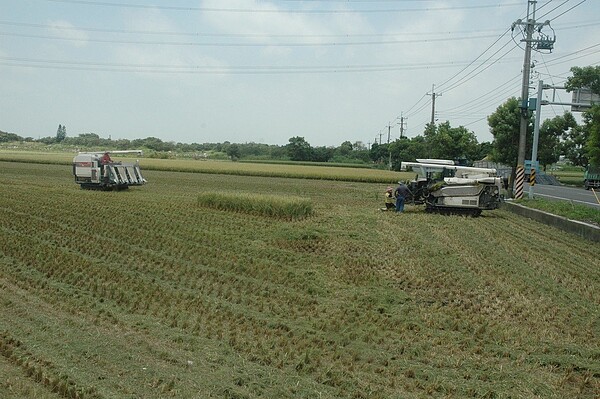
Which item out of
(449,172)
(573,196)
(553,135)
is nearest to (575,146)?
(553,135)

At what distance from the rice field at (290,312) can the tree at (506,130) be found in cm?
3432

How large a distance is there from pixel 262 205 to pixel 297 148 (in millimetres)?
85648

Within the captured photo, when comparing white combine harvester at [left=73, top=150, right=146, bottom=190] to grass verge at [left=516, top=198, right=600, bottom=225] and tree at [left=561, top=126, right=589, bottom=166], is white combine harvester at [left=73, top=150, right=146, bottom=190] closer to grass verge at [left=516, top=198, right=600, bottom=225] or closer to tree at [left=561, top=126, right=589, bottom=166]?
grass verge at [left=516, top=198, right=600, bottom=225]

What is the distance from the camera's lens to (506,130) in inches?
1951

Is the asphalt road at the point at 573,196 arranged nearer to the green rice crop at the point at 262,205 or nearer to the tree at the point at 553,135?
the green rice crop at the point at 262,205

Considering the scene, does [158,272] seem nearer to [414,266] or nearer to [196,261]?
[196,261]

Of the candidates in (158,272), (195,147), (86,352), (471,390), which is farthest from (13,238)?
(195,147)

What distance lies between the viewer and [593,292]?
34.8ft

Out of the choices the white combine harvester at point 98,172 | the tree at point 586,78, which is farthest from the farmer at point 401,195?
the tree at point 586,78

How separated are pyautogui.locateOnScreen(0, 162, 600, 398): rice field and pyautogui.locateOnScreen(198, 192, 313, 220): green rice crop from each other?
12.2 ft

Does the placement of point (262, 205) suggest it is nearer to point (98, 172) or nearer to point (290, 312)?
point (98, 172)

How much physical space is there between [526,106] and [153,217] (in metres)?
19.7

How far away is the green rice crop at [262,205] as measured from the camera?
2119cm

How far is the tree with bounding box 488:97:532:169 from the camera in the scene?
49.2 meters
